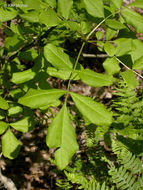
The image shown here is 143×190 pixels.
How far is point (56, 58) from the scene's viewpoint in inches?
37.3

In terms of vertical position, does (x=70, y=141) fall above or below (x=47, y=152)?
above

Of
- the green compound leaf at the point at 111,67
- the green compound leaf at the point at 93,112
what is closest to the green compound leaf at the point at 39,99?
the green compound leaf at the point at 93,112

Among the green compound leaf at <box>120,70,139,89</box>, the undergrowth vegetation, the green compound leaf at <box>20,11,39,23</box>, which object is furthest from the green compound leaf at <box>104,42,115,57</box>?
the green compound leaf at <box>20,11,39,23</box>

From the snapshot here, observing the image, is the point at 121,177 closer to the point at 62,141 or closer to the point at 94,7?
the point at 62,141

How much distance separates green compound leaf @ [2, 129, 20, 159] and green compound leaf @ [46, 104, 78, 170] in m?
0.68

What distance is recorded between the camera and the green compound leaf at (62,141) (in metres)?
0.80

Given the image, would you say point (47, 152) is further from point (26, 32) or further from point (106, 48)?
point (106, 48)

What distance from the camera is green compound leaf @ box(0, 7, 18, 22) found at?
1.13m

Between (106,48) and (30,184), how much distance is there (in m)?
2.48

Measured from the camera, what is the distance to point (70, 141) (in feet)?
2.69

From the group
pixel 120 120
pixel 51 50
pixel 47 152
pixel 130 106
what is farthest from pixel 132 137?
pixel 51 50

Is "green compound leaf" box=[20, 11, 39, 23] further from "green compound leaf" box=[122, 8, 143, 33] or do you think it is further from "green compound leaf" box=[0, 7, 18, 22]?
"green compound leaf" box=[122, 8, 143, 33]

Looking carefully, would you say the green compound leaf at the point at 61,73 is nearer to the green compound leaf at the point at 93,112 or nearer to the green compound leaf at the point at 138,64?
the green compound leaf at the point at 93,112

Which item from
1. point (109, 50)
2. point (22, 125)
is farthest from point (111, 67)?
point (22, 125)
